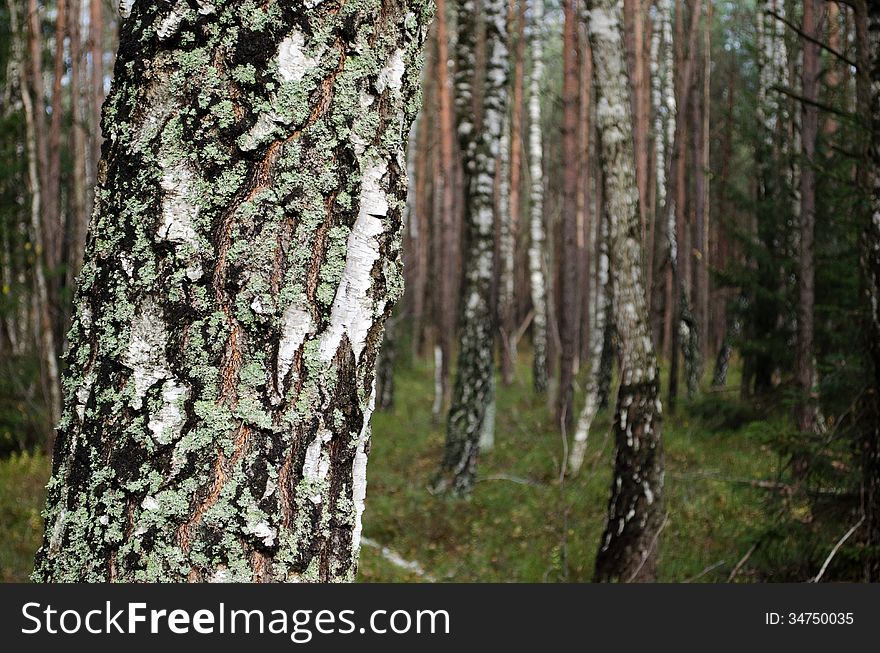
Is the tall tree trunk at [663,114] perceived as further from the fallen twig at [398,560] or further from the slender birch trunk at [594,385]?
the fallen twig at [398,560]

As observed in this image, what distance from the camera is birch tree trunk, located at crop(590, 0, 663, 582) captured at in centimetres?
535

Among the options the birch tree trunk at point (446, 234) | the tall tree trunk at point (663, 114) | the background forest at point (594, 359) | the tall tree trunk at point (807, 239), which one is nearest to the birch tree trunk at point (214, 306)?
the background forest at point (594, 359)

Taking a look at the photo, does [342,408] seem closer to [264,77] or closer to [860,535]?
[264,77]

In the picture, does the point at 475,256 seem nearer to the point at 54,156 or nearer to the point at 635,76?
the point at 635,76

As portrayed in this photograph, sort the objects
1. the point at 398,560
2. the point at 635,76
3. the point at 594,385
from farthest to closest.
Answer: the point at 635,76
the point at 594,385
the point at 398,560

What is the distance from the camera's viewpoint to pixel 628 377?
5426 mm

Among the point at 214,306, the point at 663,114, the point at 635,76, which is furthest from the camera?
the point at 663,114

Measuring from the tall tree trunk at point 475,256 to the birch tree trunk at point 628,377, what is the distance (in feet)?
11.7

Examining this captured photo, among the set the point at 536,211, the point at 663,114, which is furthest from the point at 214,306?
the point at 663,114

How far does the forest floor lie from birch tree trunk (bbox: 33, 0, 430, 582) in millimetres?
4037

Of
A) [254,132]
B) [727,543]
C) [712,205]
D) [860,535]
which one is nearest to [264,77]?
[254,132]

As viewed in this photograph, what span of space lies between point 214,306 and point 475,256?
8.27m

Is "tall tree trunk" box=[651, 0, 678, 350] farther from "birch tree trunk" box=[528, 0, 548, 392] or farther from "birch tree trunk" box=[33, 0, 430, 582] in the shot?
"birch tree trunk" box=[33, 0, 430, 582]

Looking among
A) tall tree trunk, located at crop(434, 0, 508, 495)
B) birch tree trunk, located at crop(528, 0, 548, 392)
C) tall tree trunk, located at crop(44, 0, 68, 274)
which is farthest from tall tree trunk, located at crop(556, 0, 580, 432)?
tall tree trunk, located at crop(44, 0, 68, 274)
